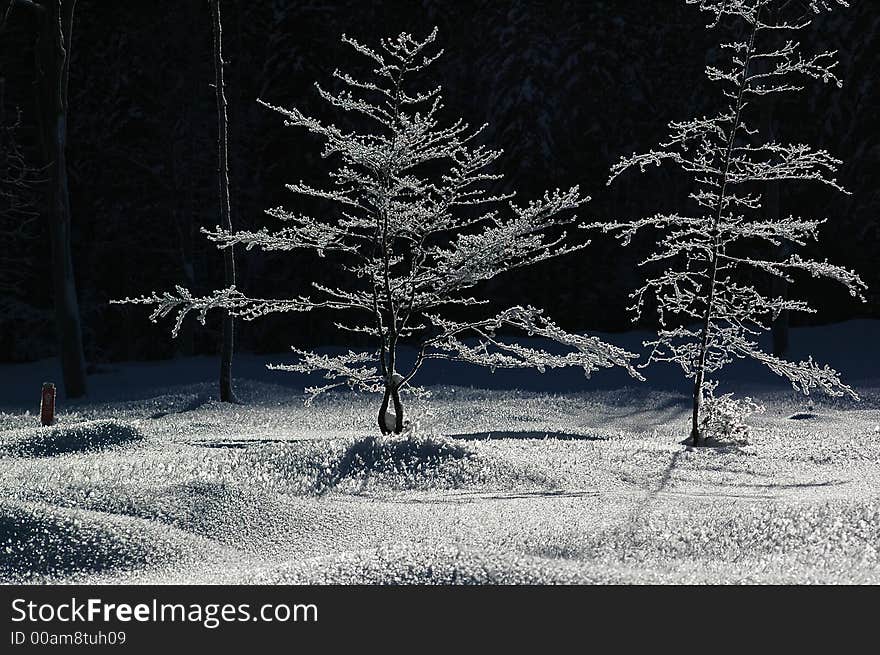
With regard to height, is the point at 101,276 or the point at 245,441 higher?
the point at 101,276

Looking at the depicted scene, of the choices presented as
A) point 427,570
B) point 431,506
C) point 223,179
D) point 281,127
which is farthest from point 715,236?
point 281,127

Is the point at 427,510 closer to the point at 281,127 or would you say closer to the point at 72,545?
the point at 72,545

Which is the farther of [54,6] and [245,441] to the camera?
Answer: [54,6]

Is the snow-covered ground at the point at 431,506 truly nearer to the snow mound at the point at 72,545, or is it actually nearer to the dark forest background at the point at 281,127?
the snow mound at the point at 72,545

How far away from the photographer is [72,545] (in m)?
5.24

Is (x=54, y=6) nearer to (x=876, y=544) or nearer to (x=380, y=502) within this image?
(x=380, y=502)

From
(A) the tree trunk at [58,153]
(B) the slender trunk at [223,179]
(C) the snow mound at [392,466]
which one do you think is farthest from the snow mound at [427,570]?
(A) the tree trunk at [58,153]

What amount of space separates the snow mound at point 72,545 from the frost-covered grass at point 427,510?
0.04 ft

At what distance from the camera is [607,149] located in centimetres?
2047

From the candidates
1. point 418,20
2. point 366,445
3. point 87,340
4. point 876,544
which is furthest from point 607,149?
point 876,544

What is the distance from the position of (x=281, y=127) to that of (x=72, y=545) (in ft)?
56.0

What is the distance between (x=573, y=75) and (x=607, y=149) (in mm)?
1862

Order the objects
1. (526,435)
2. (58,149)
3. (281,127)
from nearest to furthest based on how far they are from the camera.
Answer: (526,435) < (58,149) < (281,127)

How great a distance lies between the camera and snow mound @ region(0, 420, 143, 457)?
8.80 meters
